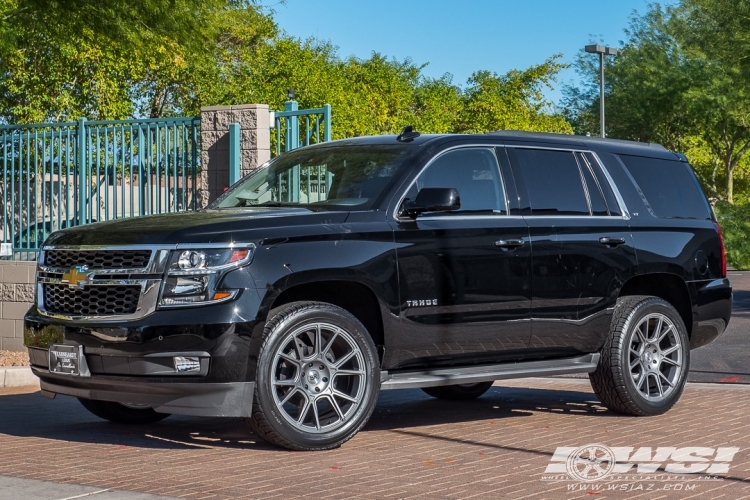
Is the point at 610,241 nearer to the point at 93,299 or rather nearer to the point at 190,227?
the point at 190,227

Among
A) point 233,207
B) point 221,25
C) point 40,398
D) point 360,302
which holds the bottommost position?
point 40,398

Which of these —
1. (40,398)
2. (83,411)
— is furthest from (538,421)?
(40,398)

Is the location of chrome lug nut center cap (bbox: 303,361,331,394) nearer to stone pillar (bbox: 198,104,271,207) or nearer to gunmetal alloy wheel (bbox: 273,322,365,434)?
gunmetal alloy wheel (bbox: 273,322,365,434)

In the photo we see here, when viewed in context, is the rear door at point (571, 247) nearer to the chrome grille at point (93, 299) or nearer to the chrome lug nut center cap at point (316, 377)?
the chrome lug nut center cap at point (316, 377)

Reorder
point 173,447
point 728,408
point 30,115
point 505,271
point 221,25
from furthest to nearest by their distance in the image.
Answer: point 30,115 < point 221,25 < point 728,408 < point 505,271 < point 173,447

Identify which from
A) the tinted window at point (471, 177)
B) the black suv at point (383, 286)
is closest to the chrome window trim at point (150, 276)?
the black suv at point (383, 286)

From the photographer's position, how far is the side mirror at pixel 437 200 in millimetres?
7652

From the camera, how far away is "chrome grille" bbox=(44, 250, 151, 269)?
717cm

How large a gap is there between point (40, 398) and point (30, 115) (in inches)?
966

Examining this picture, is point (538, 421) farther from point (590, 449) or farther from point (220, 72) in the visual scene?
point (220, 72)

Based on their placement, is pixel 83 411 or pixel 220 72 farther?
pixel 220 72

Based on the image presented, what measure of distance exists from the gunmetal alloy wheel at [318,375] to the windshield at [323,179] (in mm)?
920

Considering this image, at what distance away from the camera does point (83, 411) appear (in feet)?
31.9

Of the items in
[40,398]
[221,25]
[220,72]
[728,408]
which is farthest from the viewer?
[220,72]
